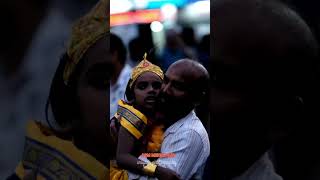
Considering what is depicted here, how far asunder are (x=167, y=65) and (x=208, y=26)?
0.38 m

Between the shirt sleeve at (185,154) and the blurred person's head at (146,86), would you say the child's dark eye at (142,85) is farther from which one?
the shirt sleeve at (185,154)

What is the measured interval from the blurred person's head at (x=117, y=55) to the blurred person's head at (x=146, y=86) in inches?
7.7

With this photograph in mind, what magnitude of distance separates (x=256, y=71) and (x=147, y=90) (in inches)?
30.0

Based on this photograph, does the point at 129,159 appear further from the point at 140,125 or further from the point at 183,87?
the point at 183,87

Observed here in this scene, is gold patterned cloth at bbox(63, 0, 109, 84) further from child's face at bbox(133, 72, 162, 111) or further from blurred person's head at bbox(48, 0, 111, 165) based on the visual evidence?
child's face at bbox(133, 72, 162, 111)

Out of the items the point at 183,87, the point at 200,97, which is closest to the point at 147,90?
the point at 183,87

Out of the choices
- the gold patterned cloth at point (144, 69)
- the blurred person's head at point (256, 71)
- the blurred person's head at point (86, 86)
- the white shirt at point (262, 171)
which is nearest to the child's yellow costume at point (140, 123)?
the gold patterned cloth at point (144, 69)

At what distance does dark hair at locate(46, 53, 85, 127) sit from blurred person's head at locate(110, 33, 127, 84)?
289 mm

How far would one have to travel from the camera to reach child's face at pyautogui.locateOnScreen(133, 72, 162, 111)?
13.8ft

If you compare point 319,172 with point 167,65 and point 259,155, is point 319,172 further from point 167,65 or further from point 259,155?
point 167,65

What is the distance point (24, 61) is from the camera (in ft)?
Result: 16.1

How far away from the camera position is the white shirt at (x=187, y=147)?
13.7 ft

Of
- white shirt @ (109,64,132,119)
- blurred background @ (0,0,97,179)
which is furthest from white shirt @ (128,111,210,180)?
blurred background @ (0,0,97,179)

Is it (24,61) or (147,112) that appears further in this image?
(24,61)
